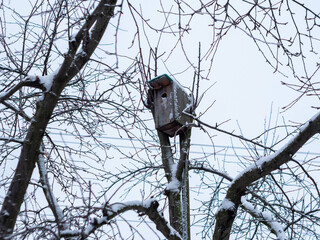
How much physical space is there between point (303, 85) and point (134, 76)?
139cm

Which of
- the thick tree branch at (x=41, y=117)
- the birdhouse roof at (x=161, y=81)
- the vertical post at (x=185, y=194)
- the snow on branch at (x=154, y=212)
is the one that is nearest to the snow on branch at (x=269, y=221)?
the vertical post at (x=185, y=194)

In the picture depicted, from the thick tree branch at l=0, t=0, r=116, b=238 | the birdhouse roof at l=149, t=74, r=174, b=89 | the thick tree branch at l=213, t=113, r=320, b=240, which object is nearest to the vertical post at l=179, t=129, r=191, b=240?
the thick tree branch at l=213, t=113, r=320, b=240

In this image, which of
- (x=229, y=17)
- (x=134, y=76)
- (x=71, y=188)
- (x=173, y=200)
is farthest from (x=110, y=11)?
(x=71, y=188)

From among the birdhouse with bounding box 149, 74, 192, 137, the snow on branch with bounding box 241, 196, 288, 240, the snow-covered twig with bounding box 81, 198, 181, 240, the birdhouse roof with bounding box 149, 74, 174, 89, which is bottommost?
the snow-covered twig with bounding box 81, 198, 181, 240

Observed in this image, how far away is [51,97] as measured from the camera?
308 centimetres

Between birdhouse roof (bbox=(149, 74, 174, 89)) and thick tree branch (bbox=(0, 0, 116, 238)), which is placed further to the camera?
birdhouse roof (bbox=(149, 74, 174, 89))

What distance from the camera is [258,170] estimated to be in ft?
10.1

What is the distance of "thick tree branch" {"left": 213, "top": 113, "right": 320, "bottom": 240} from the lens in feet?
9.55

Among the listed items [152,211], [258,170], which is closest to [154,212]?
[152,211]

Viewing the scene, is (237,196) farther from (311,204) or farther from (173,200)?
(311,204)

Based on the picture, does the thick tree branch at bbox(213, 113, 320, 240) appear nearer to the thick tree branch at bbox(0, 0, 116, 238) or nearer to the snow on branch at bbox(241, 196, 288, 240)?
the snow on branch at bbox(241, 196, 288, 240)

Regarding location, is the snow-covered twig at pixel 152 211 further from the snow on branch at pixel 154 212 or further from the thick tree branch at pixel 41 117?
the thick tree branch at pixel 41 117

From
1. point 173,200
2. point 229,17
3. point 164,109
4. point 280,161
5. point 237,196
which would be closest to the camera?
point 280,161

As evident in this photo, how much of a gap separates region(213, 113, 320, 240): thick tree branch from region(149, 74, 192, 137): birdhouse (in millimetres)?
1049
